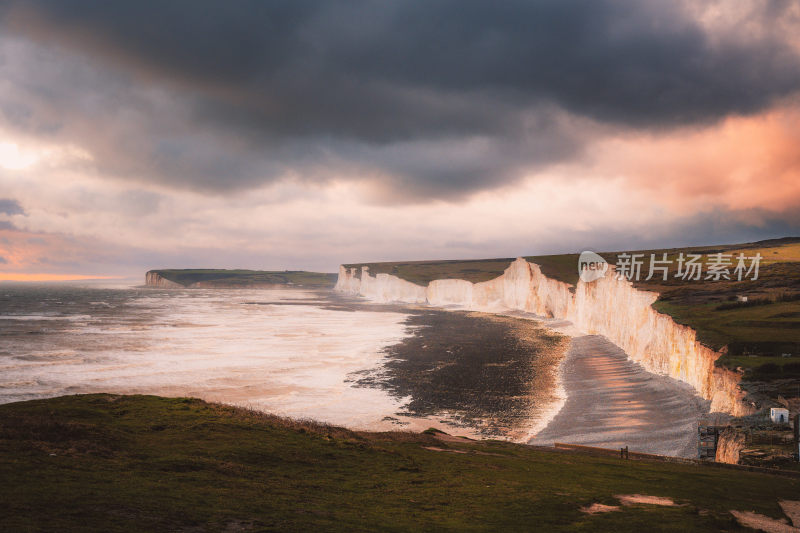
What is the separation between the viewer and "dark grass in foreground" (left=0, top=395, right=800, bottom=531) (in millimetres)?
10594

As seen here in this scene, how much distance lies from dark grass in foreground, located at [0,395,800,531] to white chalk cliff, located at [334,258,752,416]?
49.3 feet

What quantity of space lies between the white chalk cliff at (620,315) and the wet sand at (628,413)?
1.51 meters

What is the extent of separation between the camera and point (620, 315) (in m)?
68.6

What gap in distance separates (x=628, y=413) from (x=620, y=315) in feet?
Answer: 121

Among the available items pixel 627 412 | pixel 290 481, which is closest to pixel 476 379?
pixel 627 412

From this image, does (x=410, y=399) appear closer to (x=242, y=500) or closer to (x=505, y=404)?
(x=505, y=404)

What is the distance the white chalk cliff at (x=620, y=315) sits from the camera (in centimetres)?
3494

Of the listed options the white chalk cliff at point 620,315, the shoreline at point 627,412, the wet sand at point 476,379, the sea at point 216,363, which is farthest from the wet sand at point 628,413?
the sea at point 216,363

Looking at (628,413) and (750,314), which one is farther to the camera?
(750,314)

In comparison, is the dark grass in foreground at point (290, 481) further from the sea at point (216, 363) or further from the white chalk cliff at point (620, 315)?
the white chalk cliff at point (620, 315)

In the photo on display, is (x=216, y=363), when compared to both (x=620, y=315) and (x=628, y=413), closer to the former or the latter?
(x=628, y=413)

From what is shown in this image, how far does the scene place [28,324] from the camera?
92.4 metres

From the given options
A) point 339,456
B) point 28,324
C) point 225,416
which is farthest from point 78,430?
point 28,324

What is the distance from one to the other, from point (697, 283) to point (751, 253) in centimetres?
4986
